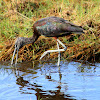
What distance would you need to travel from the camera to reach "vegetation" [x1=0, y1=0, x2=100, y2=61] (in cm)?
650

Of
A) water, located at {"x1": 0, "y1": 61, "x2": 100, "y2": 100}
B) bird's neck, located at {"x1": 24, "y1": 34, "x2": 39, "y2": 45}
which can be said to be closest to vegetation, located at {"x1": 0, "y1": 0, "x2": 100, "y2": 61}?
bird's neck, located at {"x1": 24, "y1": 34, "x2": 39, "y2": 45}

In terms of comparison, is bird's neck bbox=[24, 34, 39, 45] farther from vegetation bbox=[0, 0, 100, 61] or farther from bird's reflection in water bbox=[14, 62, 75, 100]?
bird's reflection in water bbox=[14, 62, 75, 100]

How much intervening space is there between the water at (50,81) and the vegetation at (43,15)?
487 millimetres

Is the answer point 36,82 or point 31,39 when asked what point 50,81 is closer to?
point 36,82

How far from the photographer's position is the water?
3.95m

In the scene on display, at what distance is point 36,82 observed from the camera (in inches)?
183

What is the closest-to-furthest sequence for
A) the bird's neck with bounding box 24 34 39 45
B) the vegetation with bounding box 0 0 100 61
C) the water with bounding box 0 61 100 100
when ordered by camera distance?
the water with bounding box 0 61 100 100 < the vegetation with bounding box 0 0 100 61 < the bird's neck with bounding box 24 34 39 45

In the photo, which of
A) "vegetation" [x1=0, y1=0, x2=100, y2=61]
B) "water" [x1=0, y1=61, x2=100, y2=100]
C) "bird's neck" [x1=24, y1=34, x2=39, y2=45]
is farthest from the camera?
"bird's neck" [x1=24, y1=34, x2=39, y2=45]

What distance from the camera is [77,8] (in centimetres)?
796

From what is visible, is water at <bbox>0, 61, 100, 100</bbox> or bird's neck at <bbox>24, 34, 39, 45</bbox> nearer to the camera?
water at <bbox>0, 61, 100, 100</bbox>

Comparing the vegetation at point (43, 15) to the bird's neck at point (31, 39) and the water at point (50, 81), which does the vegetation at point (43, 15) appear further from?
the water at point (50, 81)

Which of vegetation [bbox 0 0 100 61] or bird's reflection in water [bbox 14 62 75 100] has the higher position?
vegetation [bbox 0 0 100 61]

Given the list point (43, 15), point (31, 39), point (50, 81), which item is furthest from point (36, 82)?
point (43, 15)

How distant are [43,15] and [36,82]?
395 cm
